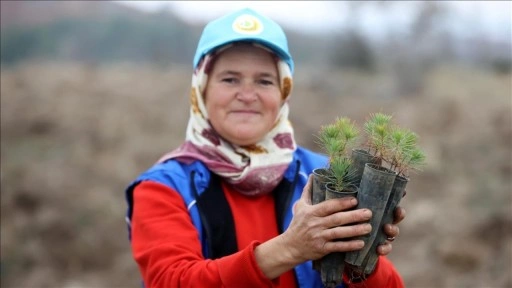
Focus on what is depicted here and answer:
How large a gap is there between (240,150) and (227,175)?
153mm

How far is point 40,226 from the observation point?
24.1 ft

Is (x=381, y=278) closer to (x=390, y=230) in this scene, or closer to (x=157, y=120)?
(x=390, y=230)

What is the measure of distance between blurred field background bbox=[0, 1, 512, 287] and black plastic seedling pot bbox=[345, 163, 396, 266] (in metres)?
0.40

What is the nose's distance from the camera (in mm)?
2576

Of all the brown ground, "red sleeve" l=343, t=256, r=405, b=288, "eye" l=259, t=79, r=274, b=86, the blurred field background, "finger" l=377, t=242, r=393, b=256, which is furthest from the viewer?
the blurred field background

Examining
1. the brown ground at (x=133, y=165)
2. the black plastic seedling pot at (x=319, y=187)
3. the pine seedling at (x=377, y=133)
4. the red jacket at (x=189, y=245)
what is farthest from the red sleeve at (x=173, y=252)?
the brown ground at (x=133, y=165)

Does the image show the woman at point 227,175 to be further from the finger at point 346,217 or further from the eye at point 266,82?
the finger at point 346,217

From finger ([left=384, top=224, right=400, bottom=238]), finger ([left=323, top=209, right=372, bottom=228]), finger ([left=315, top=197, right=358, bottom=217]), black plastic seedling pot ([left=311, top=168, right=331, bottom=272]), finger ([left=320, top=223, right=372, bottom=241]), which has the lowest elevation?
finger ([left=384, top=224, right=400, bottom=238])

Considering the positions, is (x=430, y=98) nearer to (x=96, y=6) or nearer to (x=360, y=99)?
(x=360, y=99)

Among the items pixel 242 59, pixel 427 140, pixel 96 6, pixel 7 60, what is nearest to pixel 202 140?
pixel 242 59

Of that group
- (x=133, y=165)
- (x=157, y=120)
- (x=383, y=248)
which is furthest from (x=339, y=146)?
(x=157, y=120)

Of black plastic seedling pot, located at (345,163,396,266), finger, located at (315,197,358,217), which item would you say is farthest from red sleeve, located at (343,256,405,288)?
finger, located at (315,197,358,217)

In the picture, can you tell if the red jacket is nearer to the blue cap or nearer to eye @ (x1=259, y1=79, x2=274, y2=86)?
eye @ (x1=259, y1=79, x2=274, y2=86)

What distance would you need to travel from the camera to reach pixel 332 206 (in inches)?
75.5
